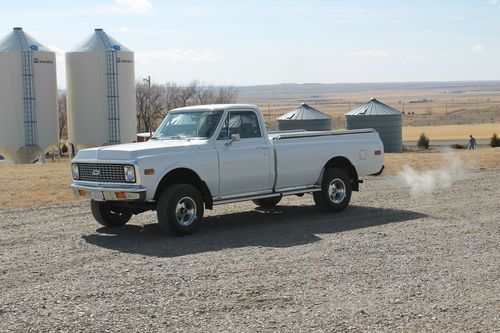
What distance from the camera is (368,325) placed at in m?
6.83

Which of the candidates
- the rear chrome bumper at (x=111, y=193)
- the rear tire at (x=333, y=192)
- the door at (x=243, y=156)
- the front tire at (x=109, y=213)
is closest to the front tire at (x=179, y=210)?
the rear chrome bumper at (x=111, y=193)

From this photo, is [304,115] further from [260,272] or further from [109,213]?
[260,272]

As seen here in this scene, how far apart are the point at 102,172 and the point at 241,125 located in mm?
2539

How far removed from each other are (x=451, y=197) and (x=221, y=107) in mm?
5888

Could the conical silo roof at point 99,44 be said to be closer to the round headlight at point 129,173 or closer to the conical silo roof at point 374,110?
the conical silo roof at point 374,110

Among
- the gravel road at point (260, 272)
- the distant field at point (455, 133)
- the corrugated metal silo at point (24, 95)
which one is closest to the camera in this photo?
the gravel road at point (260, 272)

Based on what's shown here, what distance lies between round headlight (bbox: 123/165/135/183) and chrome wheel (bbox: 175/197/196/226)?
2.75ft

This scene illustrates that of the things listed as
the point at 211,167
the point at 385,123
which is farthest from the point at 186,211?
the point at 385,123

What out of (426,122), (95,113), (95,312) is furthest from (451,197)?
(426,122)

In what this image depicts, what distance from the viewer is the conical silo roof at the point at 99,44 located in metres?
39.0

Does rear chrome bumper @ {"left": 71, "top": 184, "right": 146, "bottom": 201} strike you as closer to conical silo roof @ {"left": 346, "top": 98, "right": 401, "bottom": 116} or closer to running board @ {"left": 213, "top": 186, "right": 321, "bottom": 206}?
running board @ {"left": 213, "top": 186, "right": 321, "bottom": 206}

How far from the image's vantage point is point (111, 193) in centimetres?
1139

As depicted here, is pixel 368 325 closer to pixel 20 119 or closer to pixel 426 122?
pixel 20 119

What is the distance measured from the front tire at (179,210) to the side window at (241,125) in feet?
4.06
